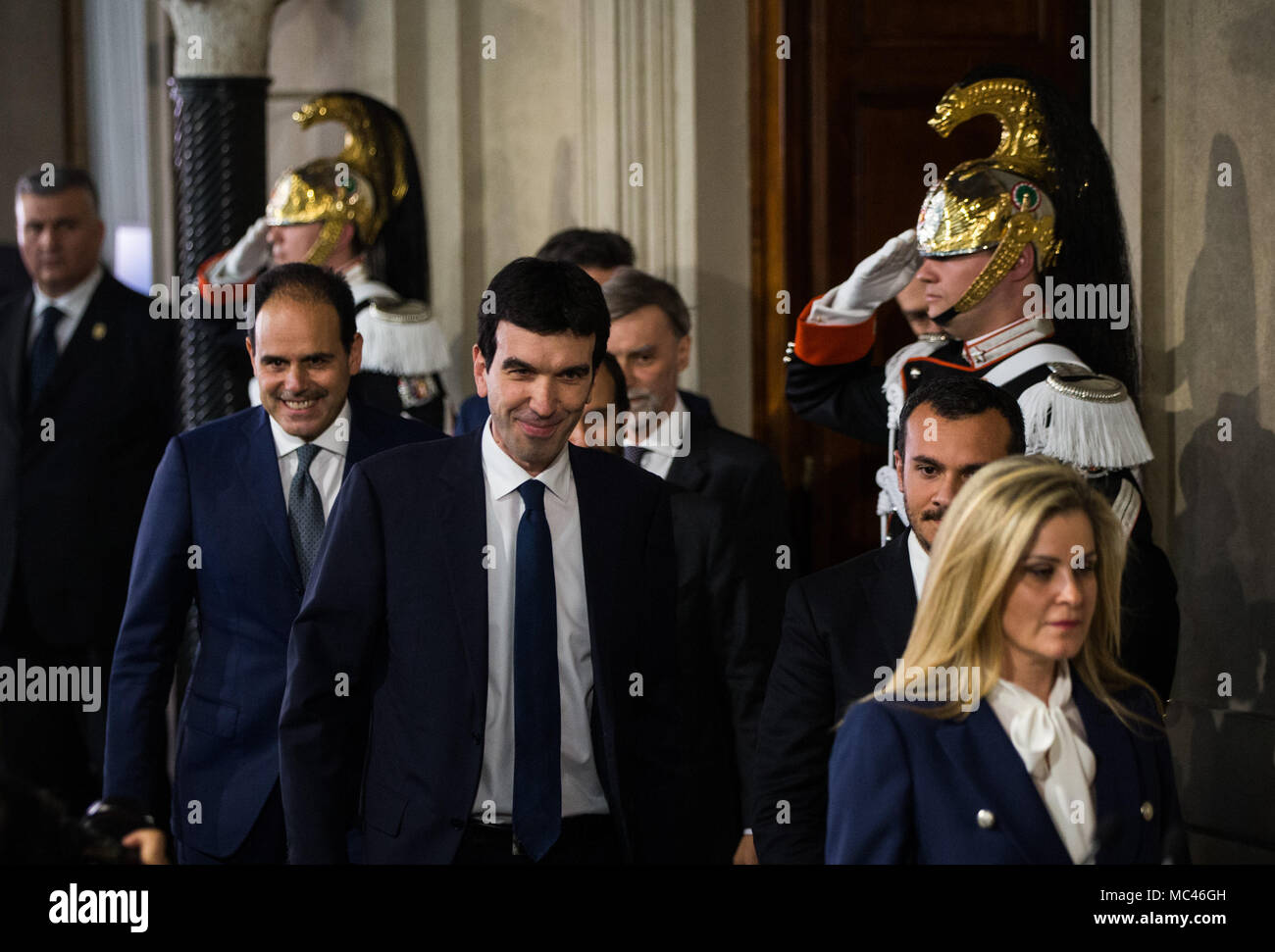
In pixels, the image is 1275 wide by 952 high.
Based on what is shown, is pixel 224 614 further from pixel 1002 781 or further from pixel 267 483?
pixel 1002 781

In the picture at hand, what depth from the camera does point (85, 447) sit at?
567 centimetres

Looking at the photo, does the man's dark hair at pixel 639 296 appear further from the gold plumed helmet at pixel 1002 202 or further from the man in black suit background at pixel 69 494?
the man in black suit background at pixel 69 494

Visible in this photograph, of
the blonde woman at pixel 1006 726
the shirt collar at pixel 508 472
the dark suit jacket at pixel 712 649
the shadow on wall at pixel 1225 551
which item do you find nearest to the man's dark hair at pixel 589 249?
the shadow on wall at pixel 1225 551

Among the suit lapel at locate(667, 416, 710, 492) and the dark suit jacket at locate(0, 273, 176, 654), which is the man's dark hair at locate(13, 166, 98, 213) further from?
the suit lapel at locate(667, 416, 710, 492)

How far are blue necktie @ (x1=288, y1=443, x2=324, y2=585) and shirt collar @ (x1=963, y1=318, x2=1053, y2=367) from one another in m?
1.39

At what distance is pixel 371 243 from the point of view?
568 cm

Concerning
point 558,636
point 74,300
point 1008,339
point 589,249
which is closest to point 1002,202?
point 1008,339

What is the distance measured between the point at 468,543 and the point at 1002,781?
3.08ft

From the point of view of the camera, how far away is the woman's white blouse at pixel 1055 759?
2.65m

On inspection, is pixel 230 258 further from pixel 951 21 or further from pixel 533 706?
pixel 533 706

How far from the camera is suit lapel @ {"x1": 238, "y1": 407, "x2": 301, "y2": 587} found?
3572mm

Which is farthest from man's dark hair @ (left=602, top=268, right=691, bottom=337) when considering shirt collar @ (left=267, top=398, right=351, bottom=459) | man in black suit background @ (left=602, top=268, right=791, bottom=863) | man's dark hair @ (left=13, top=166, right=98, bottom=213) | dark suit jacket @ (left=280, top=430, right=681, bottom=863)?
man's dark hair @ (left=13, top=166, right=98, bottom=213)

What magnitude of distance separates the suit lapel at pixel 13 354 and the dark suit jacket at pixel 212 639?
2.29m
